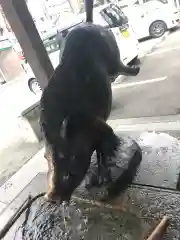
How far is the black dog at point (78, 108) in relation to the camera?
1883 millimetres

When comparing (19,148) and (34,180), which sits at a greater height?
(34,180)

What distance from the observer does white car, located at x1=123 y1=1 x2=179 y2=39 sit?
11.4 m

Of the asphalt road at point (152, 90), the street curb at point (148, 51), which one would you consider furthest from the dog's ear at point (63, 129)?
the street curb at point (148, 51)

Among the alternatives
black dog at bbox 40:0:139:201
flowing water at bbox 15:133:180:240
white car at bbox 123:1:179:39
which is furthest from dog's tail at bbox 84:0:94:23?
white car at bbox 123:1:179:39

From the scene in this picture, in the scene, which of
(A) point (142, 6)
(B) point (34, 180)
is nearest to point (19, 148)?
(B) point (34, 180)

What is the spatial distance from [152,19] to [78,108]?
10.5m

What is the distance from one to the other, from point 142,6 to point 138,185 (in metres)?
11.2

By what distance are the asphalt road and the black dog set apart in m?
2.88

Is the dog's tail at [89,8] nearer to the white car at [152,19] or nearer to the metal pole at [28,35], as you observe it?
the metal pole at [28,35]

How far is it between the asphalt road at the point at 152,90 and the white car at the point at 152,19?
2.91 metres

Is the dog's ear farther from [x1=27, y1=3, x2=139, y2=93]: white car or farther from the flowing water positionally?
[x1=27, y1=3, x2=139, y2=93]: white car

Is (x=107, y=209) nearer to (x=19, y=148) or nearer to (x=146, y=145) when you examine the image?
(x=146, y=145)

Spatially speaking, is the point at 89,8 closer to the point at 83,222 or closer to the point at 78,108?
the point at 78,108

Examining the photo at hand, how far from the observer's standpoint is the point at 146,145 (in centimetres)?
287
